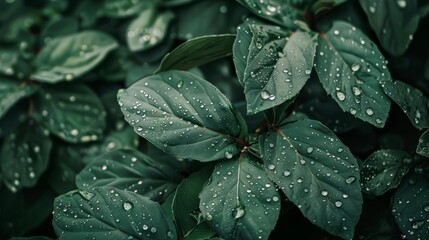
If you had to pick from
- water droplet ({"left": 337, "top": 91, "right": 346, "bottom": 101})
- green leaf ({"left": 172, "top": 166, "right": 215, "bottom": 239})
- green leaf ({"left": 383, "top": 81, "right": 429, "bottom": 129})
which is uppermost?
water droplet ({"left": 337, "top": 91, "right": 346, "bottom": 101})

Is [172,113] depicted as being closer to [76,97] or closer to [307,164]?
[307,164]

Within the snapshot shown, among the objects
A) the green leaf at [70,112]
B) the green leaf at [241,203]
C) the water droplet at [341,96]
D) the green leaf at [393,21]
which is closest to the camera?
the green leaf at [241,203]

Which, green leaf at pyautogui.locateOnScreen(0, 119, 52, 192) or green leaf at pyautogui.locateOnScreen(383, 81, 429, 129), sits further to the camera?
green leaf at pyautogui.locateOnScreen(0, 119, 52, 192)

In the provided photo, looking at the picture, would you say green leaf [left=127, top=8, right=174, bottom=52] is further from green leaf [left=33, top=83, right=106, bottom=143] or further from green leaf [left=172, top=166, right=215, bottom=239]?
green leaf [left=172, top=166, right=215, bottom=239]

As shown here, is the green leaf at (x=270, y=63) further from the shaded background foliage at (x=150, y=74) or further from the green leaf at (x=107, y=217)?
the green leaf at (x=107, y=217)

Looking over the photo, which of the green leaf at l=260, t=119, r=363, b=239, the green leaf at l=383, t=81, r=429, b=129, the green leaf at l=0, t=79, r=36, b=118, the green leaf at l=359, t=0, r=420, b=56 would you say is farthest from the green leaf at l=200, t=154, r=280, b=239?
the green leaf at l=0, t=79, r=36, b=118

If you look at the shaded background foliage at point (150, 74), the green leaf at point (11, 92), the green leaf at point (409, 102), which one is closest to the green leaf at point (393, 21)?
the shaded background foliage at point (150, 74)

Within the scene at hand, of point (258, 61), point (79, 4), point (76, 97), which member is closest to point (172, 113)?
point (258, 61)

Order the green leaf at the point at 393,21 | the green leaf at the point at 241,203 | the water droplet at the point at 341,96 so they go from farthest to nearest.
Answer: the green leaf at the point at 393,21 → the water droplet at the point at 341,96 → the green leaf at the point at 241,203

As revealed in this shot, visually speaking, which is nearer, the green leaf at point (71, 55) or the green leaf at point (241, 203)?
the green leaf at point (241, 203)
